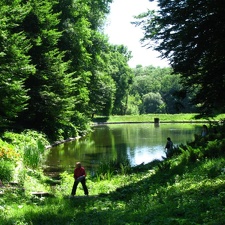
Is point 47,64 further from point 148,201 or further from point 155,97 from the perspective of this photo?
point 155,97

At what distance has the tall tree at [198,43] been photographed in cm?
1054

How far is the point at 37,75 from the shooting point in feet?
87.2

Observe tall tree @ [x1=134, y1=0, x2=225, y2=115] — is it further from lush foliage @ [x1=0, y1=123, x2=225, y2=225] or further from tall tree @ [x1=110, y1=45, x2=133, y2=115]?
tall tree @ [x1=110, y1=45, x2=133, y2=115]

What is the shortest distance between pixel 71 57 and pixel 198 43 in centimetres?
2604

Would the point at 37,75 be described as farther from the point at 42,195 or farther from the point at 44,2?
the point at 42,195

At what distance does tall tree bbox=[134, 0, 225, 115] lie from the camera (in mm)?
10539

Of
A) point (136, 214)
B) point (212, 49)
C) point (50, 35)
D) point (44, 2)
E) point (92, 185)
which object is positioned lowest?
point (92, 185)

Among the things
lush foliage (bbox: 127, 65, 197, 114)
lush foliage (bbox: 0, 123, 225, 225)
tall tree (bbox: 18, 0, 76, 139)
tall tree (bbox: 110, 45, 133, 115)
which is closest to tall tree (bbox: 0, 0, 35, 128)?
tall tree (bbox: 18, 0, 76, 139)

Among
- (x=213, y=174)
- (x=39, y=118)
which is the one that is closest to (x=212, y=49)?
(x=213, y=174)

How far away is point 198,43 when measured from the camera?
11.2 meters

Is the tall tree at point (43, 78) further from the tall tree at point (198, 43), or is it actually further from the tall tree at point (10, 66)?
the tall tree at point (198, 43)

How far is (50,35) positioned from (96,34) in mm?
14582

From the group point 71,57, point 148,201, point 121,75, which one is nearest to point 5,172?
point 148,201

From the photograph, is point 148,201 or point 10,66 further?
point 10,66
